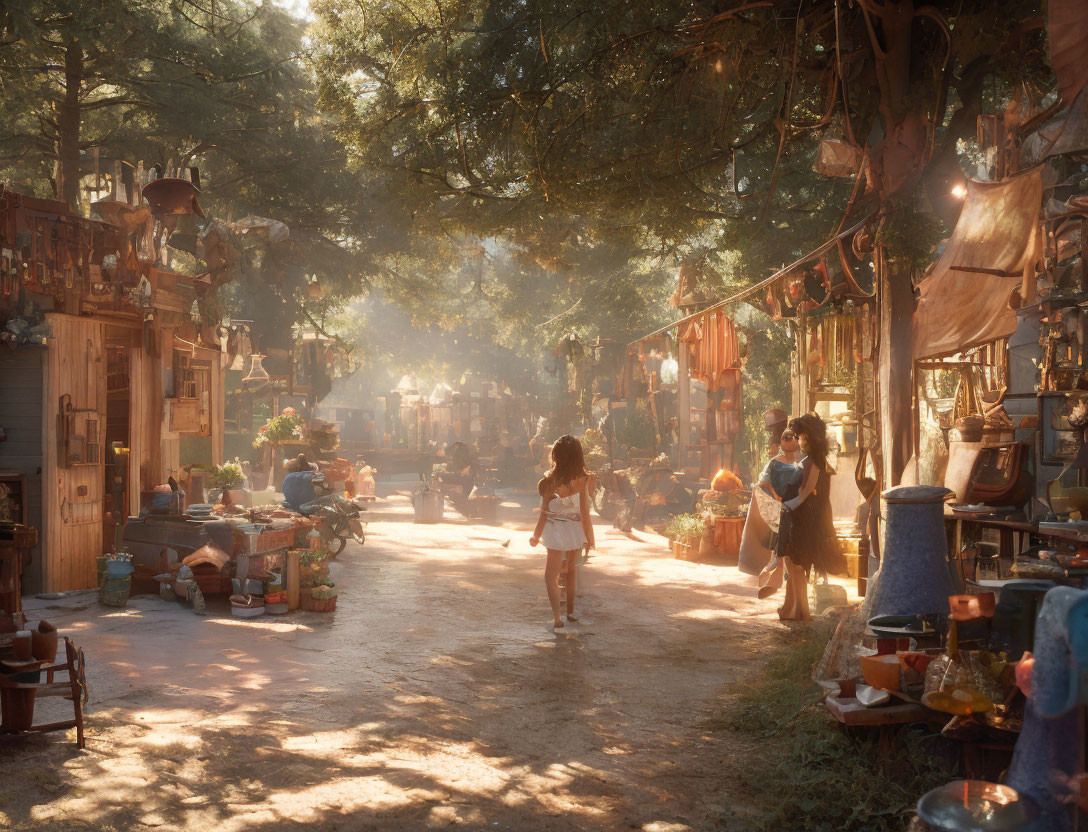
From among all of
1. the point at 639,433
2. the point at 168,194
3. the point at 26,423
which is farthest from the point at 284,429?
the point at 26,423

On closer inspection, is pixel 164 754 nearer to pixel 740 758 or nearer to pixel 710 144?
pixel 740 758

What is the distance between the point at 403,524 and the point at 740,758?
1558cm

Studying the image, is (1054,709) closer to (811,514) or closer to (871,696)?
(871,696)

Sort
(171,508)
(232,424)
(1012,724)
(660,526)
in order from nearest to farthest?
1. (1012,724)
2. (171,508)
3. (660,526)
4. (232,424)

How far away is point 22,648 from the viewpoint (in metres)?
6.02

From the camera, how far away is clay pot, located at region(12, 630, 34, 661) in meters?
6.00

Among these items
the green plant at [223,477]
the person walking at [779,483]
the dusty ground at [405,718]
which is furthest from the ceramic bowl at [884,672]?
the green plant at [223,477]

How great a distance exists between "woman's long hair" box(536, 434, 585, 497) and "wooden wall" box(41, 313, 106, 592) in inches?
236

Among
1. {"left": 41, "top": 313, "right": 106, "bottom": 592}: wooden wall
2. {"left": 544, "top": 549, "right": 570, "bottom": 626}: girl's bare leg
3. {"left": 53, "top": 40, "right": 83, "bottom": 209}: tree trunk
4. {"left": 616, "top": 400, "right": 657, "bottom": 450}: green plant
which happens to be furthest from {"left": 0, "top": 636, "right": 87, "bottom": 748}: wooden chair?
{"left": 616, "top": 400, "right": 657, "bottom": 450}: green plant

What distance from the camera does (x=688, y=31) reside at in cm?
916

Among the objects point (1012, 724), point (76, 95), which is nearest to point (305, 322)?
point (76, 95)

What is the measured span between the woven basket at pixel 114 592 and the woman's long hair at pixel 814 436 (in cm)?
777

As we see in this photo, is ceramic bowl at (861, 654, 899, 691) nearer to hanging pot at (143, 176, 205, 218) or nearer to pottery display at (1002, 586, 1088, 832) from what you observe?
pottery display at (1002, 586, 1088, 832)

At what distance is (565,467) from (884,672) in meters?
4.97
